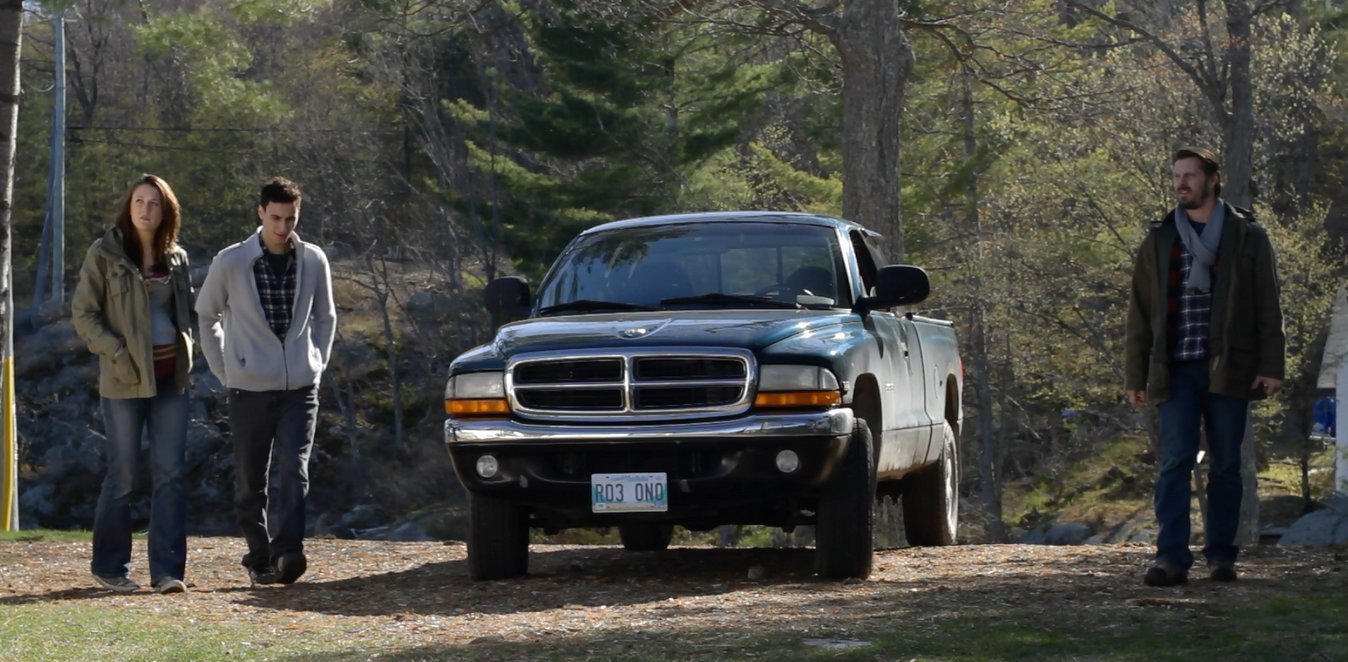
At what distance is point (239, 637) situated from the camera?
7.05m

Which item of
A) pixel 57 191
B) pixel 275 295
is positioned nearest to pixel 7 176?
pixel 275 295

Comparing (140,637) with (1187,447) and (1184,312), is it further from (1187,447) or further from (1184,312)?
(1184,312)

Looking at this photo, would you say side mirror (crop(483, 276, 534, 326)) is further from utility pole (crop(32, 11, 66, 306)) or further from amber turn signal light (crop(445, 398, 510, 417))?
utility pole (crop(32, 11, 66, 306))

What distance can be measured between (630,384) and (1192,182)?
2.65 metres

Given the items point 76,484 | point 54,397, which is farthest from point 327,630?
point 54,397

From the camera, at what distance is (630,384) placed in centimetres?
827

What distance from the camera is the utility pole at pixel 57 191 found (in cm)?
4512

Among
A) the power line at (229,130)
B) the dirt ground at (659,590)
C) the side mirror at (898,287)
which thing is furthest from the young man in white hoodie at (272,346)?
the power line at (229,130)

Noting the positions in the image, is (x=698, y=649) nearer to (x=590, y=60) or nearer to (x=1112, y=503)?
(x=590, y=60)

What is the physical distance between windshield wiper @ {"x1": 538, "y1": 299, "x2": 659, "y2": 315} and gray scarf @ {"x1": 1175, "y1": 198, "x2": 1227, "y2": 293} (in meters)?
2.70

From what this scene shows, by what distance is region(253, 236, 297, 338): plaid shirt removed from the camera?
8.97 m

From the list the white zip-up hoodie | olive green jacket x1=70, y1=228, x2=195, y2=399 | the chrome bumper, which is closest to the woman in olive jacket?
olive green jacket x1=70, y1=228, x2=195, y2=399

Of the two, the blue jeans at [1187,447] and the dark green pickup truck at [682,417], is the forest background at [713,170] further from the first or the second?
the blue jeans at [1187,447]

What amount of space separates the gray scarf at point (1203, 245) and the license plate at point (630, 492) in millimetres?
2530
